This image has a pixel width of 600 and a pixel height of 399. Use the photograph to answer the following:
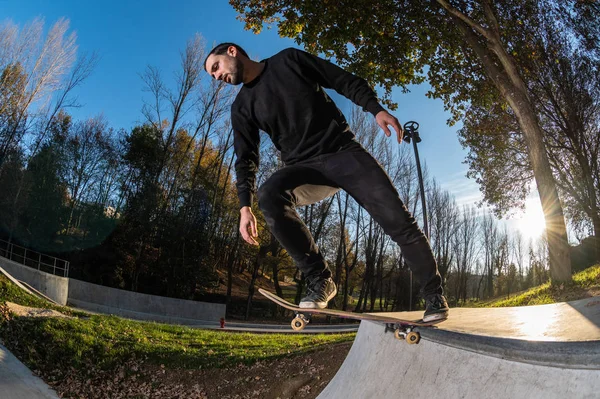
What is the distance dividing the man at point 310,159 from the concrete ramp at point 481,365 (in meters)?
0.31

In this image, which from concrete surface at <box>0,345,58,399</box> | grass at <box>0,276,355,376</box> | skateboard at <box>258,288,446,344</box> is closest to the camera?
skateboard at <box>258,288,446,344</box>

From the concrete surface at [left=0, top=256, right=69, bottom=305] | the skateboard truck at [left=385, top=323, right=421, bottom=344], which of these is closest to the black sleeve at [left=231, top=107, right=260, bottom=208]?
the skateboard truck at [left=385, top=323, right=421, bottom=344]

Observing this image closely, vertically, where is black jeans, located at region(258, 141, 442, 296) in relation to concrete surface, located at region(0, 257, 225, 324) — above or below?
above

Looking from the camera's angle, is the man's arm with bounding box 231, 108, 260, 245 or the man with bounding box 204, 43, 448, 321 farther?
the man's arm with bounding box 231, 108, 260, 245

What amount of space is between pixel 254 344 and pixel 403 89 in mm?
7764

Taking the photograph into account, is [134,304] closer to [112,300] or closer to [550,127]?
[112,300]

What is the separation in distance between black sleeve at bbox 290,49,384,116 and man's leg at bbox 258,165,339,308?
0.55m

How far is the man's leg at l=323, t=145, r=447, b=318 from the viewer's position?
7.98ft

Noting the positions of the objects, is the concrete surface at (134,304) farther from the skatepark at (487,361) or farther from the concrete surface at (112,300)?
the skatepark at (487,361)

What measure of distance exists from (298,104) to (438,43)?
873 cm

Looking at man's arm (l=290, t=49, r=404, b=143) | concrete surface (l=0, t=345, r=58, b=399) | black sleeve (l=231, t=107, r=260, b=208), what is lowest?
concrete surface (l=0, t=345, r=58, b=399)

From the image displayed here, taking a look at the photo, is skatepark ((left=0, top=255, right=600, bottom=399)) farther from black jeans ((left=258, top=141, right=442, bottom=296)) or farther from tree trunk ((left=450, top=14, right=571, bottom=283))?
tree trunk ((left=450, top=14, right=571, bottom=283))

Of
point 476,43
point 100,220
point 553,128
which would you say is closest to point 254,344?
point 476,43

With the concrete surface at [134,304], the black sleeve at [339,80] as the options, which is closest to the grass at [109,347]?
the black sleeve at [339,80]
